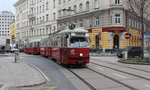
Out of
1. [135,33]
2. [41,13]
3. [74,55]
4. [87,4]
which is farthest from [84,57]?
[41,13]

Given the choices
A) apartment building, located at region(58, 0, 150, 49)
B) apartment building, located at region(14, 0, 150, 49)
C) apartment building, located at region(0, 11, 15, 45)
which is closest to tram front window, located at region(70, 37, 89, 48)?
apartment building, located at region(14, 0, 150, 49)

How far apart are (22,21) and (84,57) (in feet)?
258

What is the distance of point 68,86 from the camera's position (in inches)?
413

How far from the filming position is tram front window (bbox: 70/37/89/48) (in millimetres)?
17219

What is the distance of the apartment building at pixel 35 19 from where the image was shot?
2598 inches

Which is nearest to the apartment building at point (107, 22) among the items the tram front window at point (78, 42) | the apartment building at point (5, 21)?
the tram front window at point (78, 42)

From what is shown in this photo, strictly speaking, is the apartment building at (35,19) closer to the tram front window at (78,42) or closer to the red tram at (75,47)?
the red tram at (75,47)

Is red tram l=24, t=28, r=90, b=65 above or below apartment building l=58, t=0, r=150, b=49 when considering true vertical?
below

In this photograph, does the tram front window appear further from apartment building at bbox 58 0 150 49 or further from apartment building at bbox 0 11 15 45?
apartment building at bbox 0 11 15 45

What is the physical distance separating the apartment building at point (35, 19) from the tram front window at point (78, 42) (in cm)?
3977

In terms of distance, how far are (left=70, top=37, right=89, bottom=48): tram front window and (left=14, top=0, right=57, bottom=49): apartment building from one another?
39767mm

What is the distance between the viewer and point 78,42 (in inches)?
685

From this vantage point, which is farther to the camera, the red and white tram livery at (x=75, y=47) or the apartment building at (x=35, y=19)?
the apartment building at (x=35, y=19)

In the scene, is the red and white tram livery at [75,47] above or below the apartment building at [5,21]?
below
